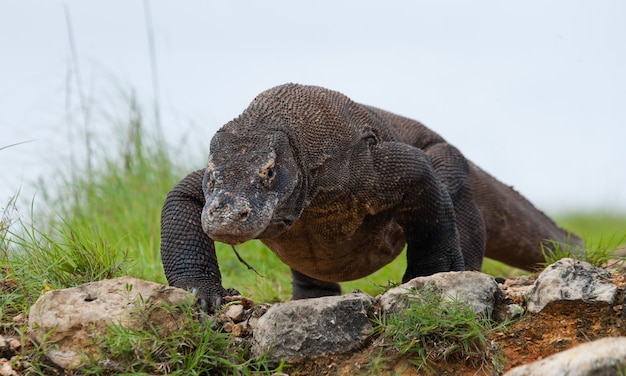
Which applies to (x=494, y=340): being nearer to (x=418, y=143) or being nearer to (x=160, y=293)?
(x=160, y=293)

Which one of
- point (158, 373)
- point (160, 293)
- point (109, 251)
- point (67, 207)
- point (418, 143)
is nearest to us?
point (158, 373)

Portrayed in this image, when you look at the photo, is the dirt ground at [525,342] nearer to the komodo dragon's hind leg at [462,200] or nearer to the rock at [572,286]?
the rock at [572,286]

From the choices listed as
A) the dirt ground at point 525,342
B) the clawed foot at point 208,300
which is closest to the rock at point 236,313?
the clawed foot at point 208,300

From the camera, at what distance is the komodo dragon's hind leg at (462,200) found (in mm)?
6473

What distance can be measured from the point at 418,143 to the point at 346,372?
2.91 metres

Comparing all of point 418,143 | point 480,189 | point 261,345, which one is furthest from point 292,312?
point 480,189

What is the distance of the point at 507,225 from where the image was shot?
779 centimetres

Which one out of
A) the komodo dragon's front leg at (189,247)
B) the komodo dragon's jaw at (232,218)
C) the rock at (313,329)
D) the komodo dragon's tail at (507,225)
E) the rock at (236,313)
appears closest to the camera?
the komodo dragon's jaw at (232,218)

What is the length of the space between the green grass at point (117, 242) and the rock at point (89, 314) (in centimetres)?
9

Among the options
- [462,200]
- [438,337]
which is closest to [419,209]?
[462,200]

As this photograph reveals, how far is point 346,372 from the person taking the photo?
4.06 m

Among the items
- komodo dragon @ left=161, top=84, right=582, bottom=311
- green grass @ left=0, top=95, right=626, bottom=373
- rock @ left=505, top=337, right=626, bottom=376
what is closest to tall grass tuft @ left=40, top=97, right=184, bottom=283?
green grass @ left=0, top=95, right=626, bottom=373

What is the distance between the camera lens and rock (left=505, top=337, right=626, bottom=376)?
319 cm

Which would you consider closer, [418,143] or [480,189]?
[418,143]
